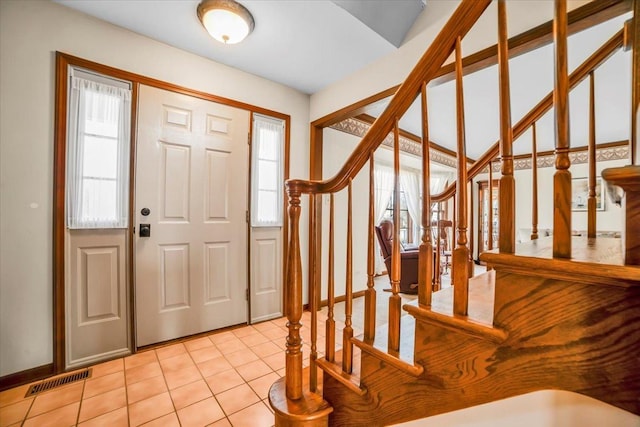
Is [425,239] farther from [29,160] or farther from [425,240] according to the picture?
[29,160]

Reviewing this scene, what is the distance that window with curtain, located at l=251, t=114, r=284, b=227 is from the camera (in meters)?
2.66

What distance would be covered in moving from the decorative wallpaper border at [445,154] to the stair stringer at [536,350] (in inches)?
119

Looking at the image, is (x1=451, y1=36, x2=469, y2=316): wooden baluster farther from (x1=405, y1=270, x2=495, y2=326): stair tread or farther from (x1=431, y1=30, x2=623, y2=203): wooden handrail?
(x1=431, y1=30, x2=623, y2=203): wooden handrail

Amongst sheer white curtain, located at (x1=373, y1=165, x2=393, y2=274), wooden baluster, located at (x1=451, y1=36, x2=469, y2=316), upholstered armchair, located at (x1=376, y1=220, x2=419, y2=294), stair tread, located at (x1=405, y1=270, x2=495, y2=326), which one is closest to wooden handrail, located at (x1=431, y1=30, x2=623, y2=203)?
wooden baluster, located at (x1=451, y1=36, x2=469, y2=316)

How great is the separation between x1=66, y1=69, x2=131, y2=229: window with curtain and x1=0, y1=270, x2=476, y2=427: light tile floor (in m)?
1.05

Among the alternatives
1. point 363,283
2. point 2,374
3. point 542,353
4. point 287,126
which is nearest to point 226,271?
point 2,374

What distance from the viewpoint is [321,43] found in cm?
215

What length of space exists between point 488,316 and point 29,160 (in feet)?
8.69

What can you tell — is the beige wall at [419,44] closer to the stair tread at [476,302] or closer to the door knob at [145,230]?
the stair tread at [476,302]

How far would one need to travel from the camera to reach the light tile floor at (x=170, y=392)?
1.43 meters

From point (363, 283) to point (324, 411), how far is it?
2.69m

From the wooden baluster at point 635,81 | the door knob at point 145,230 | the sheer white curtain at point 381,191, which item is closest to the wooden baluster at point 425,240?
the wooden baluster at point 635,81

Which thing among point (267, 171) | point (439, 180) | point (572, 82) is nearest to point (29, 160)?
point (267, 171)

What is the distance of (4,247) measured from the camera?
1.63m
